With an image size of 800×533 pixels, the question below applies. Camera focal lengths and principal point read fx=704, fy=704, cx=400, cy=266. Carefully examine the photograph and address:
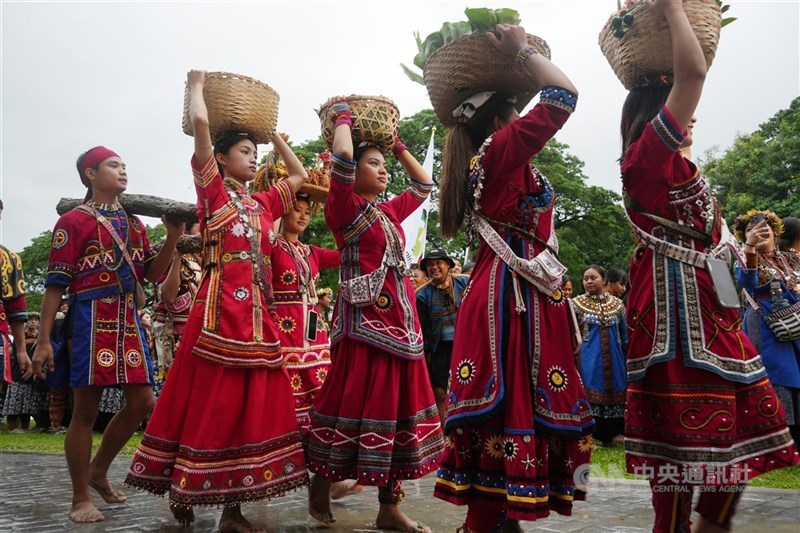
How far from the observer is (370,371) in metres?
4.25

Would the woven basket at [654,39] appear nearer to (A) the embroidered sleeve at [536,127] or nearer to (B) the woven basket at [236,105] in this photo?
(A) the embroidered sleeve at [536,127]

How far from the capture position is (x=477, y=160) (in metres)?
3.33

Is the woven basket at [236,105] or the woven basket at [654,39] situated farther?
the woven basket at [236,105]

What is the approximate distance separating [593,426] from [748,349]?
72 cm

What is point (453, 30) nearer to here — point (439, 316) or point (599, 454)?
point (439, 316)

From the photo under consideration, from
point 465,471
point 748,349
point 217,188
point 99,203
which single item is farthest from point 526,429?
point 99,203

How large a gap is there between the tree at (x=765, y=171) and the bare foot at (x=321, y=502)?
24.2 meters

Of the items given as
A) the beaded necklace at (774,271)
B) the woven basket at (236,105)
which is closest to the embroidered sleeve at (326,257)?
the woven basket at (236,105)

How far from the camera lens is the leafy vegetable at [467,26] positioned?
3.27 m

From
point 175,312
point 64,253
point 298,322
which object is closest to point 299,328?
point 298,322

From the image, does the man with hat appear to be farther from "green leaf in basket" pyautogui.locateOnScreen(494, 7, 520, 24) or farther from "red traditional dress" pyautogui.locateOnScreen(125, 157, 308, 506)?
"green leaf in basket" pyautogui.locateOnScreen(494, 7, 520, 24)

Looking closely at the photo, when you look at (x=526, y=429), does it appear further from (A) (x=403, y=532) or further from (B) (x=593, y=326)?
(B) (x=593, y=326)

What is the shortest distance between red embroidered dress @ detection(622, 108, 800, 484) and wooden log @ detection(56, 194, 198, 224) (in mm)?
A: 3294

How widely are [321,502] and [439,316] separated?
4.28m
